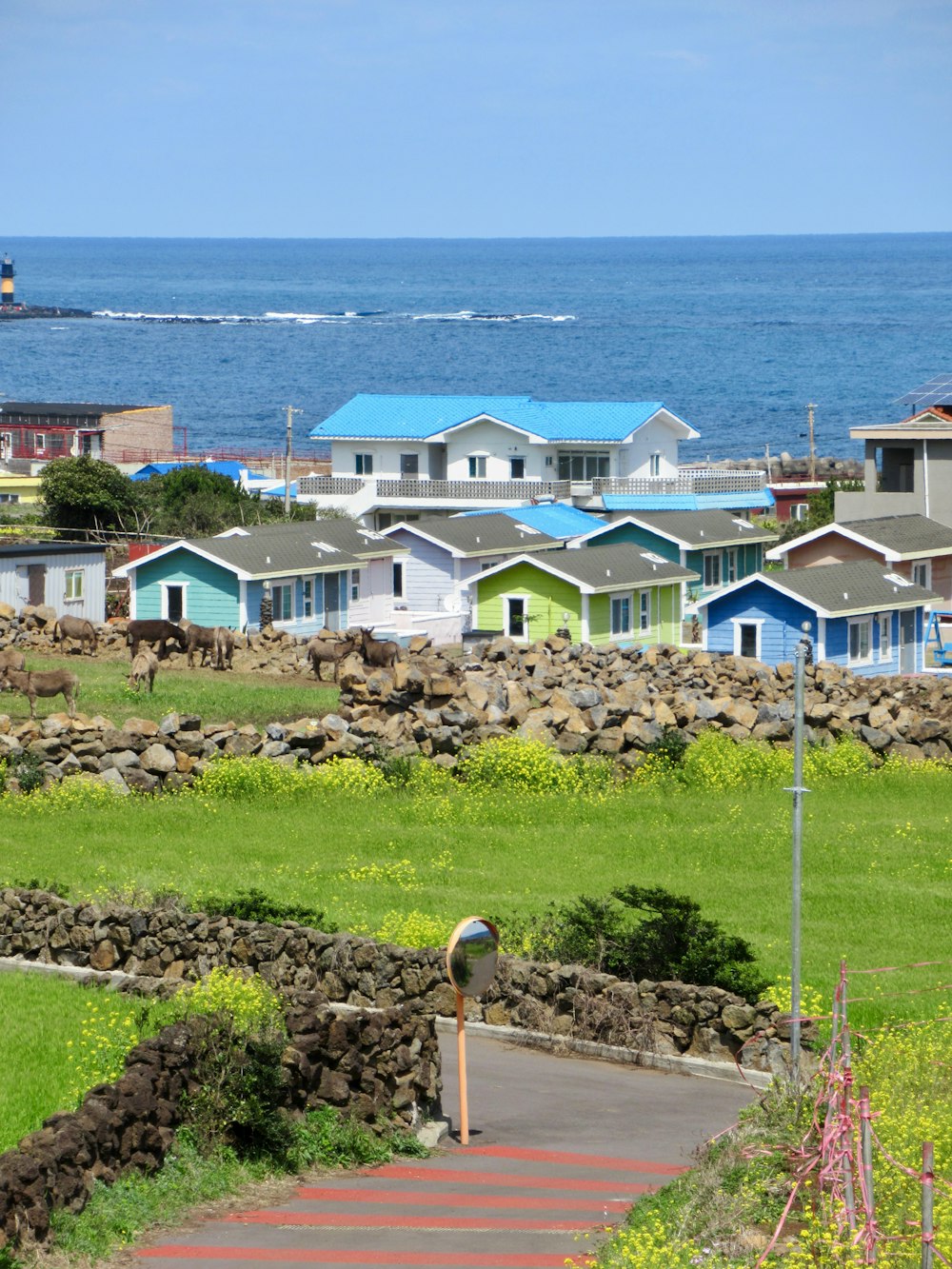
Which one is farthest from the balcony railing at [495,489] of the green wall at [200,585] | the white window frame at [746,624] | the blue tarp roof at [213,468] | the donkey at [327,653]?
the donkey at [327,653]

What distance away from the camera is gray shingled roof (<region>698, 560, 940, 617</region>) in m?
50.1

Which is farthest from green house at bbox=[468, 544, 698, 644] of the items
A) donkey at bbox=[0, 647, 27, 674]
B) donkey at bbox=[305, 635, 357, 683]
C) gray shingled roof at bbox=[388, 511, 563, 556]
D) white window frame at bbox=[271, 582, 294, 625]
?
donkey at bbox=[0, 647, 27, 674]

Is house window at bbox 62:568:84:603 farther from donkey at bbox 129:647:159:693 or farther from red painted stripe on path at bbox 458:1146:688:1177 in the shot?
red painted stripe on path at bbox 458:1146:688:1177

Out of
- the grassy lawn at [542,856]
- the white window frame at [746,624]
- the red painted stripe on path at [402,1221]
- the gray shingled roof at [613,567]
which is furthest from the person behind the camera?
the gray shingled roof at [613,567]

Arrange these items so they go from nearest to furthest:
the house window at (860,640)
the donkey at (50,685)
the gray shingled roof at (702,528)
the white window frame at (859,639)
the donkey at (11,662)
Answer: the donkey at (50,685) < the donkey at (11,662) < the white window frame at (859,639) < the house window at (860,640) < the gray shingled roof at (702,528)

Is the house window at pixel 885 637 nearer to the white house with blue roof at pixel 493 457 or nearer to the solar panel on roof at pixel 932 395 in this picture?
the solar panel on roof at pixel 932 395

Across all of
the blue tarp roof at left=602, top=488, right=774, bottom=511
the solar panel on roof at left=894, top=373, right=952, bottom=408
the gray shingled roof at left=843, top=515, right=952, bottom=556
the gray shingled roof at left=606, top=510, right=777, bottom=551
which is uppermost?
the solar panel on roof at left=894, top=373, right=952, bottom=408

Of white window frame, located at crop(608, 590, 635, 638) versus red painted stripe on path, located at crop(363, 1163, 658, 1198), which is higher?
white window frame, located at crop(608, 590, 635, 638)

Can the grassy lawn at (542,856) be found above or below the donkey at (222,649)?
below

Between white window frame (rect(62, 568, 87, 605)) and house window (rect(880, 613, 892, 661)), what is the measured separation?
22.6m

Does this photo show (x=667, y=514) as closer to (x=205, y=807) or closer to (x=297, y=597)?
(x=297, y=597)

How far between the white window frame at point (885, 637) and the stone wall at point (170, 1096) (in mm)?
37194

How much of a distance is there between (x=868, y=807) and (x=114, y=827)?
1322 cm

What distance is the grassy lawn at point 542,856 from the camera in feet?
79.3
